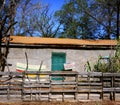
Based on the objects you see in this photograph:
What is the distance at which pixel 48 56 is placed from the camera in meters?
20.4

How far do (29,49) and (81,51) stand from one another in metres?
3.28

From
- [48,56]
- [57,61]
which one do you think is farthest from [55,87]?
[57,61]

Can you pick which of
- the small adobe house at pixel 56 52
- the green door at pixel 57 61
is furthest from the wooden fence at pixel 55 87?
the green door at pixel 57 61

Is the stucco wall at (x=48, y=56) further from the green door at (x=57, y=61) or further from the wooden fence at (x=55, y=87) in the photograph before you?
the wooden fence at (x=55, y=87)

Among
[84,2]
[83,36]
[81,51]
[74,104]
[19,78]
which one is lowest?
[74,104]

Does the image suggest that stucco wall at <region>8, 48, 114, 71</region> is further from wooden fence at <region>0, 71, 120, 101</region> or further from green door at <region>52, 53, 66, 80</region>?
wooden fence at <region>0, 71, 120, 101</region>

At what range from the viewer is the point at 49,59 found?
20.4m

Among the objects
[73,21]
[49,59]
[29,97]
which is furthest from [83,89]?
[73,21]

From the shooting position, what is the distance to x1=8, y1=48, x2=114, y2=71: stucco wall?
20109 millimetres

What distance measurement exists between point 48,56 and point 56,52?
554 millimetres

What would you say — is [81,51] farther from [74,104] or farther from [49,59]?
[74,104]

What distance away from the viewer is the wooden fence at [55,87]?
41.0 feet

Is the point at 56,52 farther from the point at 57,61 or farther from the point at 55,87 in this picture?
the point at 55,87

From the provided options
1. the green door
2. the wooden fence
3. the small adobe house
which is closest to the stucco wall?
the small adobe house
